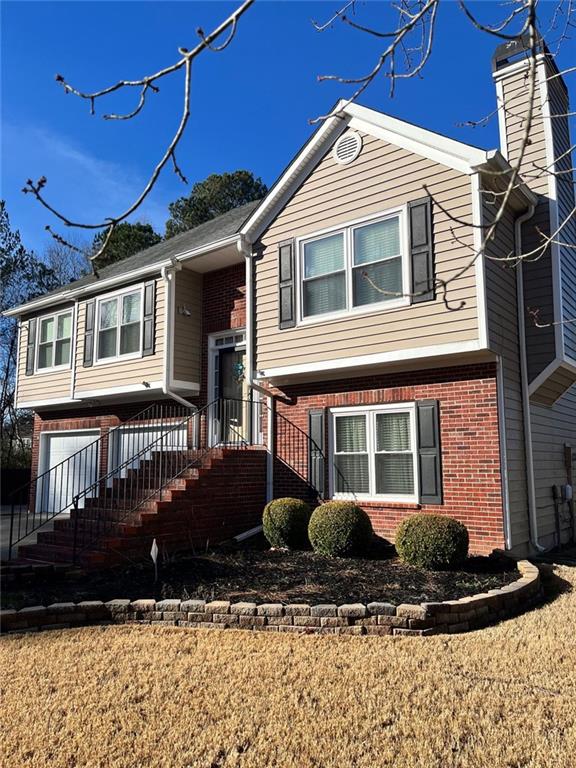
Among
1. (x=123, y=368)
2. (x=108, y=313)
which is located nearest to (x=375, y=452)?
(x=123, y=368)

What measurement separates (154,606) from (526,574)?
4252 millimetres

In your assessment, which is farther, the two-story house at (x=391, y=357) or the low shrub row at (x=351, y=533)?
the two-story house at (x=391, y=357)

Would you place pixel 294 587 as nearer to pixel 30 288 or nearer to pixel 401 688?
pixel 401 688

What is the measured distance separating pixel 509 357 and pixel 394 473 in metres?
2.47

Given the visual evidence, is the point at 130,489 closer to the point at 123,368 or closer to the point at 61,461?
the point at 123,368

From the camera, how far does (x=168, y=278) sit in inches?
494

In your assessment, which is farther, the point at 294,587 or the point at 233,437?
the point at 233,437

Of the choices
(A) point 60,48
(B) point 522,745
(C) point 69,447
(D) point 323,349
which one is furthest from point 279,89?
(C) point 69,447

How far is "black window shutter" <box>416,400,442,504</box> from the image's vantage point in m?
8.55

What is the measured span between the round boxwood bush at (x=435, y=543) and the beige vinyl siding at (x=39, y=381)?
10510mm

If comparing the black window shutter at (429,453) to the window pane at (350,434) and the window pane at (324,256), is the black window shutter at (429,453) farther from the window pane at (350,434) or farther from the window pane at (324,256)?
the window pane at (324,256)

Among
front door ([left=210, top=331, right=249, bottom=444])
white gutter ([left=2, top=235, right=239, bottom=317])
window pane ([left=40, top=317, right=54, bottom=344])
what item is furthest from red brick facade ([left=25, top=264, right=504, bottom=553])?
window pane ([left=40, top=317, right=54, bottom=344])

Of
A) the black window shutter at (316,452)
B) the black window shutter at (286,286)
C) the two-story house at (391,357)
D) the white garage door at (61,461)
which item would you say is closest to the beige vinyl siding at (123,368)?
the two-story house at (391,357)

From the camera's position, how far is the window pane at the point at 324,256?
9.81 m
